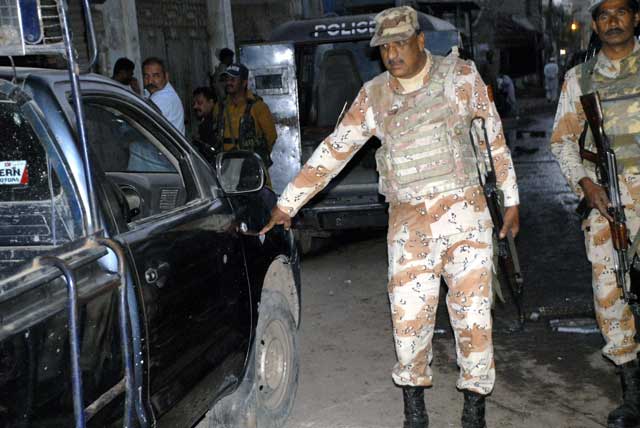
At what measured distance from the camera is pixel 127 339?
8.13 feet

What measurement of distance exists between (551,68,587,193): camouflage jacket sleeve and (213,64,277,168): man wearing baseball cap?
3742mm

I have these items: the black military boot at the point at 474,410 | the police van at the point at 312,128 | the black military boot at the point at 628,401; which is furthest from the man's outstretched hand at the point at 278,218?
the police van at the point at 312,128

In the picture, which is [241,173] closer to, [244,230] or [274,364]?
[244,230]

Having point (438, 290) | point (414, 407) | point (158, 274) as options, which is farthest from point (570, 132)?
point (158, 274)

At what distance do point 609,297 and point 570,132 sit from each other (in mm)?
846

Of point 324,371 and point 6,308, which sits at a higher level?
point 6,308

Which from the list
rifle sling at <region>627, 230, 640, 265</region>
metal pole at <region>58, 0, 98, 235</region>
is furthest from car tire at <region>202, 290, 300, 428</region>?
rifle sling at <region>627, 230, 640, 265</region>

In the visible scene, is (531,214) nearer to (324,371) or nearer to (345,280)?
(345,280)

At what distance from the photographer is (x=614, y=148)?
3.90 meters

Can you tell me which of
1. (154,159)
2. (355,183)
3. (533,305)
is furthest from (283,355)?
(355,183)

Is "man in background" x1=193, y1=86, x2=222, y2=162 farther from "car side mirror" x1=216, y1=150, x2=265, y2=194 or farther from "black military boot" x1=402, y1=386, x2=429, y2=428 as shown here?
"black military boot" x1=402, y1=386, x2=429, y2=428

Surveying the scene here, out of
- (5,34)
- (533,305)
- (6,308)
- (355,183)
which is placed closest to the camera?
(6,308)

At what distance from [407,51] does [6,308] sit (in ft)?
7.10

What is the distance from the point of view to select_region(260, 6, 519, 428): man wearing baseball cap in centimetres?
365
